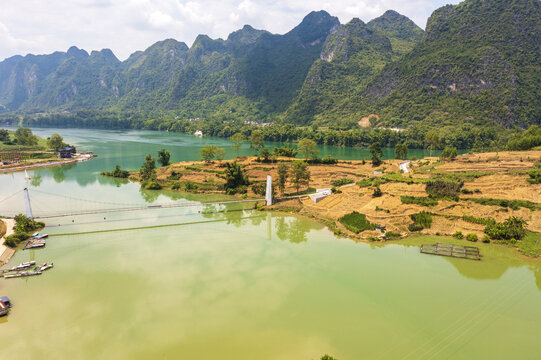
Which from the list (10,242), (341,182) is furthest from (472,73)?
(10,242)

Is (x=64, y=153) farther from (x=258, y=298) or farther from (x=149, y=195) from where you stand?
(x=258, y=298)

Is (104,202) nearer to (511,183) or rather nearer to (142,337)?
A: (142,337)

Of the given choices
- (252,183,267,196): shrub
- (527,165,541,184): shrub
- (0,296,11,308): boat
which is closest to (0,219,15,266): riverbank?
(0,296,11,308): boat

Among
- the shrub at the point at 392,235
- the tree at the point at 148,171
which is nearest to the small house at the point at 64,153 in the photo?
the tree at the point at 148,171

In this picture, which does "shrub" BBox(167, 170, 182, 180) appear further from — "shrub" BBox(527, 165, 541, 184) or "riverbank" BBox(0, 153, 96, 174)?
"shrub" BBox(527, 165, 541, 184)

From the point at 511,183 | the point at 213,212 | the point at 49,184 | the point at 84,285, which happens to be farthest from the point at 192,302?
the point at 49,184

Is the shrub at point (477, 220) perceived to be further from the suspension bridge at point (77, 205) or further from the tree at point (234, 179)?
A: the tree at point (234, 179)
